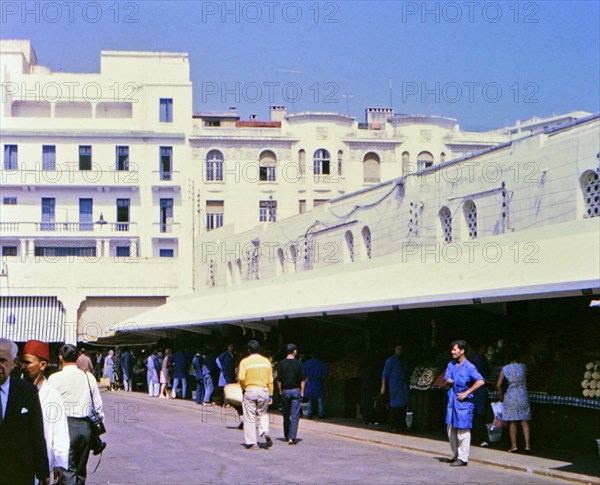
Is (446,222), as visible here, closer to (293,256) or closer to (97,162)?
(293,256)

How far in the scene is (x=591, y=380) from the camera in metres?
14.9

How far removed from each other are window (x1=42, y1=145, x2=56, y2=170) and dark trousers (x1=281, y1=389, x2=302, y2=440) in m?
44.9

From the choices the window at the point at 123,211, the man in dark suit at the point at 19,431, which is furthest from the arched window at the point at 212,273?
the man in dark suit at the point at 19,431

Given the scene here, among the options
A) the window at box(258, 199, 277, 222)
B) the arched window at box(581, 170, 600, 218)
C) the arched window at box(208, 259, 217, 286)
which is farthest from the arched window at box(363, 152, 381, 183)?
the arched window at box(581, 170, 600, 218)

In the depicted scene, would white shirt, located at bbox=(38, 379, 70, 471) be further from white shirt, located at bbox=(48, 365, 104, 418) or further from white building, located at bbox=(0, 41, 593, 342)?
white building, located at bbox=(0, 41, 593, 342)

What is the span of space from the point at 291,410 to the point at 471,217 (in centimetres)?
1073

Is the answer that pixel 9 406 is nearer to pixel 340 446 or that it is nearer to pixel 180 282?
pixel 340 446

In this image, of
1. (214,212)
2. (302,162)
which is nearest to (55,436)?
(214,212)

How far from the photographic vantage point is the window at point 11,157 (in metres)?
59.4

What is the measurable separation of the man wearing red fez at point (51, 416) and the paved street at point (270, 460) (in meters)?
4.57

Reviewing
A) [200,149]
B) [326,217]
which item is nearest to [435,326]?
[326,217]

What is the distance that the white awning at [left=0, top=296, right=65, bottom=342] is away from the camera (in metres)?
50.1

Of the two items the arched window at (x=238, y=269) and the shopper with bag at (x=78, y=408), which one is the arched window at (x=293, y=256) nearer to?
the arched window at (x=238, y=269)

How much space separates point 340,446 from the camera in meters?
16.7
